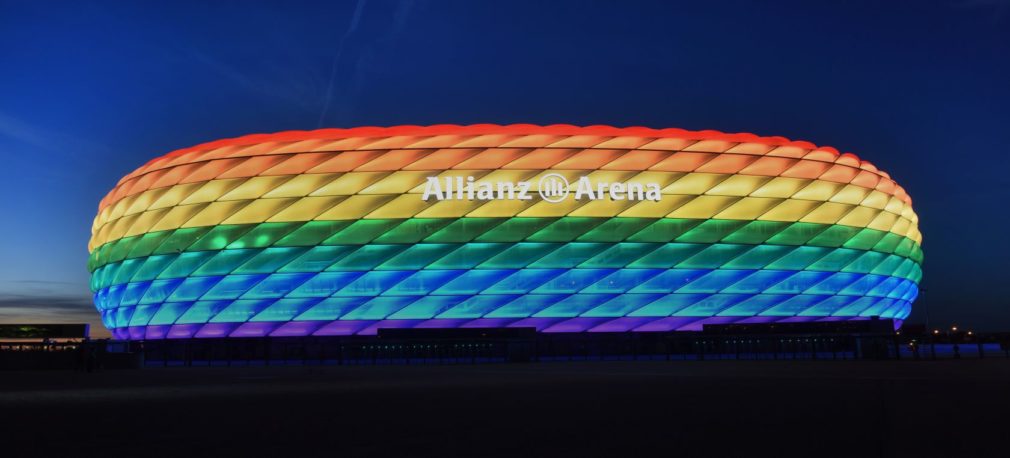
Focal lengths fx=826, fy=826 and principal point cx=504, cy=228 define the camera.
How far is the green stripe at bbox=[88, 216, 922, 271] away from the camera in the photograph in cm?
4184

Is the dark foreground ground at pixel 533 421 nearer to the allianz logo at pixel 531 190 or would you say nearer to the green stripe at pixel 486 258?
the green stripe at pixel 486 258

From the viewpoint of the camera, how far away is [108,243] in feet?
163

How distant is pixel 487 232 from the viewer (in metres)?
41.9

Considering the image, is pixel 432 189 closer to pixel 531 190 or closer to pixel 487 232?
pixel 487 232

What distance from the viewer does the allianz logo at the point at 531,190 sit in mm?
41875

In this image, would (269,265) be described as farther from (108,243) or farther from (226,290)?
(108,243)

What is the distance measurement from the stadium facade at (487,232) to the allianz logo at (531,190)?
0.08m

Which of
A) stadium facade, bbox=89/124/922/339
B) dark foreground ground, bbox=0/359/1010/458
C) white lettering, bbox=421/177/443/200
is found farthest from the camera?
stadium facade, bbox=89/124/922/339

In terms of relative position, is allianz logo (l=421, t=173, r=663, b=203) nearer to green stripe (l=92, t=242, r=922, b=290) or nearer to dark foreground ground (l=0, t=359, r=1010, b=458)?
green stripe (l=92, t=242, r=922, b=290)

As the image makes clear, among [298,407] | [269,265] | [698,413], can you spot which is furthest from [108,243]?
[698,413]

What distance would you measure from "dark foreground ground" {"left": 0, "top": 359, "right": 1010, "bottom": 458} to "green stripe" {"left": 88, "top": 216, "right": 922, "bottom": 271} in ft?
86.0

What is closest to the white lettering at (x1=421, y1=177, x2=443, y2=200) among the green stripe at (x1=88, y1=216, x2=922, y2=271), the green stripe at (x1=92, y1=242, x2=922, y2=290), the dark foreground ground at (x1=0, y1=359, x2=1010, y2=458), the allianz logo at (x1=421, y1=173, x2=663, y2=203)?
the allianz logo at (x1=421, y1=173, x2=663, y2=203)

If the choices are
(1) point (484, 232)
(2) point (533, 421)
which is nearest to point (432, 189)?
(1) point (484, 232)

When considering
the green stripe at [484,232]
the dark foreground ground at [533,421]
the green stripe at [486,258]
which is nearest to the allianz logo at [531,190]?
the green stripe at [484,232]
